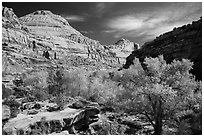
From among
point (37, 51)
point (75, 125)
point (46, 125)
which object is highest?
point (37, 51)

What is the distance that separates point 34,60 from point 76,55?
183 ft

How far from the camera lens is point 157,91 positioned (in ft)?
31.1

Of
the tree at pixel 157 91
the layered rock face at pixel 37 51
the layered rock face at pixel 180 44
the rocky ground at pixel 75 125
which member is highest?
the layered rock face at pixel 37 51

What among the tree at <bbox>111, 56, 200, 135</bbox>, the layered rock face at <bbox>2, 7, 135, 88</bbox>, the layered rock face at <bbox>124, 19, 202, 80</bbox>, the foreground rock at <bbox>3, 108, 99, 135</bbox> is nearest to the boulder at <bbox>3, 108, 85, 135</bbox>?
the foreground rock at <bbox>3, 108, 99, 135</bbox>

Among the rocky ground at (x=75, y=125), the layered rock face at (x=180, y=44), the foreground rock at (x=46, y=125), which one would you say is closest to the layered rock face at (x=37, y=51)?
the layered rock face at (x=180, y=44)

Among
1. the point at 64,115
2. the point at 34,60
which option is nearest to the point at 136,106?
the point at 64,115

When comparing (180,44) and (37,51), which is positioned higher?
(37,51)

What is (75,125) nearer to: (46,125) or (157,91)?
(46,125)

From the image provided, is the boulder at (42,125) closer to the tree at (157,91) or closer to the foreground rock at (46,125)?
the foreground rock at (46,125)

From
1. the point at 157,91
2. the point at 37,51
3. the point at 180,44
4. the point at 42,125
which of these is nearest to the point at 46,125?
the point at 42,125

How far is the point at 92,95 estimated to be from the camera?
27.3 m

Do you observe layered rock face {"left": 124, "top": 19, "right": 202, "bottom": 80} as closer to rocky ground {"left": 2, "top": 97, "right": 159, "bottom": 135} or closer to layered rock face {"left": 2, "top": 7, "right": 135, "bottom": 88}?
rocky ground {"left": 2, "top": 97, "right": 159, "bottom": 135}

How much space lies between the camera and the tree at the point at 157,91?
10.1 m

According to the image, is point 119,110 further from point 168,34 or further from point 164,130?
point 168,34
